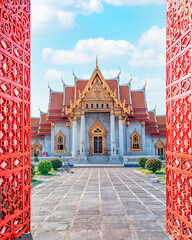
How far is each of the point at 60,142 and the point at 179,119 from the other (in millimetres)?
28375

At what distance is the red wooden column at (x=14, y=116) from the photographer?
16.3ft

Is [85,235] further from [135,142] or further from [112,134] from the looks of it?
[135,142]

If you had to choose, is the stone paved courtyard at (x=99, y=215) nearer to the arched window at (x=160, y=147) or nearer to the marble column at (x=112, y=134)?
the marble column at (x=112, y=134)

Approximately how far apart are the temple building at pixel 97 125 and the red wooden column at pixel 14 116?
74.2 ft

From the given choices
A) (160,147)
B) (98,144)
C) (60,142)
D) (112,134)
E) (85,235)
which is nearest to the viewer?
(85,235)

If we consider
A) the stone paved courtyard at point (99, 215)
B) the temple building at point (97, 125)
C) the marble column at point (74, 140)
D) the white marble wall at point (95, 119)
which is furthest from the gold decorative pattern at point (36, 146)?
the stone paved courtyard at point (99, 215)

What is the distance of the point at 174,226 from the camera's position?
5465mm

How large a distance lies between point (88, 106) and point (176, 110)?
79.6ft

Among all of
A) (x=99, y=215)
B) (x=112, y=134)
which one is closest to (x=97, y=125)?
(x=112, y=134)

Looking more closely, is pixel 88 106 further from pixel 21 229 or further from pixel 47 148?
pixel 21 229

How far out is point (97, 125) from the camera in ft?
102

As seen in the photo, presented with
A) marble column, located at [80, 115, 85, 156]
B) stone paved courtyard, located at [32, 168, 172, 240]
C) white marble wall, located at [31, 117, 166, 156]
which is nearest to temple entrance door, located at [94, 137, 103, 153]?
white marble wall, located at [31, 117, 166, 156]

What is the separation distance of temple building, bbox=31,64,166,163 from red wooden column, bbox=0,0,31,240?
22.6m

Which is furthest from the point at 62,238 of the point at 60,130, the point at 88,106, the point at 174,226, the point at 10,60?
the point at 60,130
